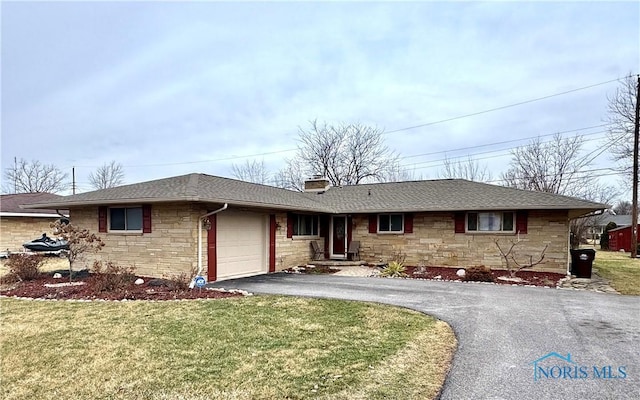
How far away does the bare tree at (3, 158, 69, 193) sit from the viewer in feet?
133

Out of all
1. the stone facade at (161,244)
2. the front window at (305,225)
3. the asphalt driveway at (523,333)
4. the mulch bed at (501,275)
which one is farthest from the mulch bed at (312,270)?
the stone facade at (161,244)

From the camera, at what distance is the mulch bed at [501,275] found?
10.9 m

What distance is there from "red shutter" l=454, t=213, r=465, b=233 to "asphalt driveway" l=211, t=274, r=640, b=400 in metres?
3.40

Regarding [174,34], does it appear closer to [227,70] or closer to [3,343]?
[227,70]

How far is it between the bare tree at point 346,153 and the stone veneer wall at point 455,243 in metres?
17.8

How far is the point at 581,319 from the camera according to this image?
6.59 meters

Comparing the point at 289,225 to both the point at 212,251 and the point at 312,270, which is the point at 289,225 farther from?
the point at 212,251

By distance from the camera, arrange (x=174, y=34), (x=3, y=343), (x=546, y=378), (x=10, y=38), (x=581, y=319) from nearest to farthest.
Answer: (x=546, y=378) → (x=3, y=343) → (x=581, y=319) → (x=10, y=38) → (x=174, y=34)

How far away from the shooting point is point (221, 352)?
4789 millimetres

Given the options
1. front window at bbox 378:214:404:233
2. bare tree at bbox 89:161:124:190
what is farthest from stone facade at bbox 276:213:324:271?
bare tree at bbox 89:161:124:190

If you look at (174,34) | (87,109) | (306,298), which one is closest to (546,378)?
(306,298)

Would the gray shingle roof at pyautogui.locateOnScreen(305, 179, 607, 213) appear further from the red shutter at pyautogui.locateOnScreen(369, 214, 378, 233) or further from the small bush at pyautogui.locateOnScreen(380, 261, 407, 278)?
the small bush at pyautogui.locateOnScreen(380, 261, 407, 278)

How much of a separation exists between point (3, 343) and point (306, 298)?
4884 mm

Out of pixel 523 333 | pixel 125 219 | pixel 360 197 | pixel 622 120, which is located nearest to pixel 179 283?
pixel 125 219
